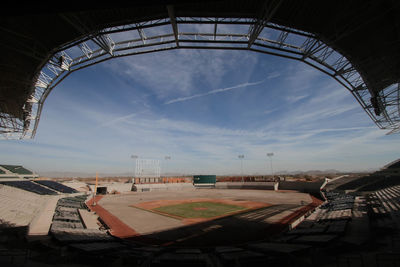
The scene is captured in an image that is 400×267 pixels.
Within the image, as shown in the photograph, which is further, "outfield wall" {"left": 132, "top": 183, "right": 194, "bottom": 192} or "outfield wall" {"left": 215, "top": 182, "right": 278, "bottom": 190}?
"outfield wall" {"left": 132, "top": 183, "right": 194, "bottom": 192}

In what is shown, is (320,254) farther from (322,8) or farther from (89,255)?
(322,8)

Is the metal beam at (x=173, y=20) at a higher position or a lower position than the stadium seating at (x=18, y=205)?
higher

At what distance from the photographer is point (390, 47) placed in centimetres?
1255

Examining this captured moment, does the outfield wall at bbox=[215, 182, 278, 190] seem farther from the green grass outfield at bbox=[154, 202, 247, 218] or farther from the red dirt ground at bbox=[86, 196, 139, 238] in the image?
the red dirt ground at bbox=[86, 196, 139, 238]

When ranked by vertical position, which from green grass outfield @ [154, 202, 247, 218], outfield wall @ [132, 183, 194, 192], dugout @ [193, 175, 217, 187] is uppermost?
dugout @ [193, 175, 217, 187]

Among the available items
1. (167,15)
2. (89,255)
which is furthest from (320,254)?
(167,15)

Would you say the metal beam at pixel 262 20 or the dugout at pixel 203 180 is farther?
the dugout at pixel 203 180

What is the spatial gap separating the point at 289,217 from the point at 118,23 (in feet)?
92.9

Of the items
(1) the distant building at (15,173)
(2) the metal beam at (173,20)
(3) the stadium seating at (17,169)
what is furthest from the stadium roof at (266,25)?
(3) the stadium seating at (17,169)

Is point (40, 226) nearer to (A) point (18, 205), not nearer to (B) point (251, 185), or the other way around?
(A) point (18, 205)

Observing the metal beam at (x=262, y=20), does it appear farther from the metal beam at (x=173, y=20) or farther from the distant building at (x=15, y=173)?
the distant building at (x=15, y=173)

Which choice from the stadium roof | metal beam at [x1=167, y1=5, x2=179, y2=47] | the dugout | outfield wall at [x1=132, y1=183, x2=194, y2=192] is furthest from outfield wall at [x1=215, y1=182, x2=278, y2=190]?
metal beam at [x1=167, y1=5, x2=179, y2=47]

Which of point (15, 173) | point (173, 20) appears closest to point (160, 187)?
point (15, 173)

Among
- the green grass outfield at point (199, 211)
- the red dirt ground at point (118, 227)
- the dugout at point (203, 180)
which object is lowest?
the red dirt ground at point (118, 227)
